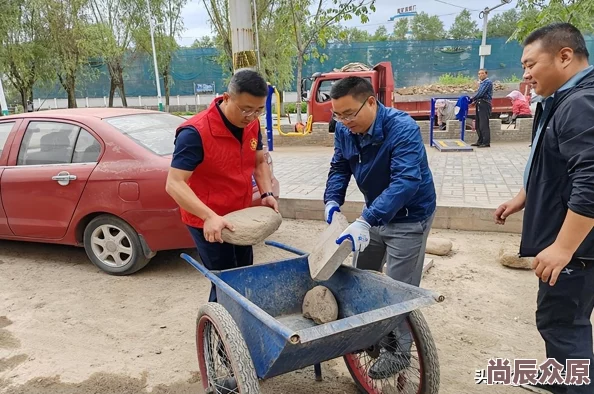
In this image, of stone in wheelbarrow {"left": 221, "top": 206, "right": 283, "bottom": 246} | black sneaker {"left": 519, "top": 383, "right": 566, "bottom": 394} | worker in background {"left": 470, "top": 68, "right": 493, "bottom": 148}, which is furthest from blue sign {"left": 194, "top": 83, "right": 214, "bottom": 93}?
black sneaker {"left": 519, "top": 383, "right": 566, "bottom": 394}

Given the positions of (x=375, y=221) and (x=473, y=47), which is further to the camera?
(x=473, y=47)

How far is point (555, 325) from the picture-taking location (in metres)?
2.15

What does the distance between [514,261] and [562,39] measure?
2.66m

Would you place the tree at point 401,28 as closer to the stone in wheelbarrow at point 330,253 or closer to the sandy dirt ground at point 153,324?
the sandy dirt ground at point 153,324

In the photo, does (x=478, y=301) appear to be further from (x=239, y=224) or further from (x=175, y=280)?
(x=175, y=280)

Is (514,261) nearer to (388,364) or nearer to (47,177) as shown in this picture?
(388,364)

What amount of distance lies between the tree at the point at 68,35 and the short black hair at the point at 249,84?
2251 cm

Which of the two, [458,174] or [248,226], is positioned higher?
[248,226]

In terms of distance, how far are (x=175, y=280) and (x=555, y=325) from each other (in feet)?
9.92

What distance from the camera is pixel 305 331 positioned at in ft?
5.46

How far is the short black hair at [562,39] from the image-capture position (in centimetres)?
193

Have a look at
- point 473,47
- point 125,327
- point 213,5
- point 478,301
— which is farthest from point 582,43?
point 473,47

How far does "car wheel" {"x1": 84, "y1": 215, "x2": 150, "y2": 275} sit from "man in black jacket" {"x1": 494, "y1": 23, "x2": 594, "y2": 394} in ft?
10.3

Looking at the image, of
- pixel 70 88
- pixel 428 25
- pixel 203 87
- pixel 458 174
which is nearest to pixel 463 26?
pixel 428 25
